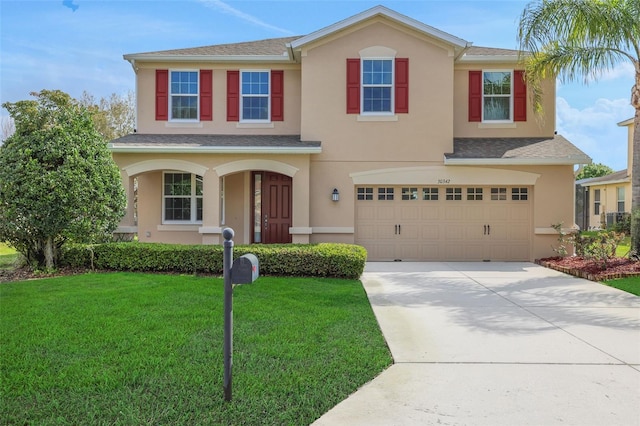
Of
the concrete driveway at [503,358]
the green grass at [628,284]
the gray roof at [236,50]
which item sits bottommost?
the concrete driveway at [503,358]

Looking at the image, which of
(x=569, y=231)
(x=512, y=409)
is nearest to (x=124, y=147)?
(x=512, y=409)

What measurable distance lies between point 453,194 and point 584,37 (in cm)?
536

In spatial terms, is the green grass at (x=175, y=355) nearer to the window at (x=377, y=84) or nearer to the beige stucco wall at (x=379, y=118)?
the beige stucco wall at (x=379, y=118)

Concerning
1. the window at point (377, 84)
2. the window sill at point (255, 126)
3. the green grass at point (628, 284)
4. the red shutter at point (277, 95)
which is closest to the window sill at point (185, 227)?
the window sill at point (255, 126)

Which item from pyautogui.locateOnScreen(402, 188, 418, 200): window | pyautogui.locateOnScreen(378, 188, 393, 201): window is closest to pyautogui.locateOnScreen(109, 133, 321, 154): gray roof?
pyautogui.locateOnScreen(378, 188, 393, 201): window

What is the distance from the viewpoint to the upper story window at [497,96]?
14.3 meters

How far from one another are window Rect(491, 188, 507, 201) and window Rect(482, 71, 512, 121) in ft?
8.03

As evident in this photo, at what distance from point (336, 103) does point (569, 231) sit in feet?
26.4

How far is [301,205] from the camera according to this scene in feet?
43.1

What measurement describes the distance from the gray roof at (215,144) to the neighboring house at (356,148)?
0.06 m

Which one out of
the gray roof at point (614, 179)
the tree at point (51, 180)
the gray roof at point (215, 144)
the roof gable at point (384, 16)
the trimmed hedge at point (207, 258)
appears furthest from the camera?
the gray roof at point (614, 179)

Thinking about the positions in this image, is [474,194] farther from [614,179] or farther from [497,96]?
[614,179]

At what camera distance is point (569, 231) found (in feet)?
44.0

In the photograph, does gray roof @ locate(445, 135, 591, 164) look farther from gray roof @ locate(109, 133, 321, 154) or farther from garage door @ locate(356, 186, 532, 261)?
gray roof @ locate(109, 133, 321, 154)
